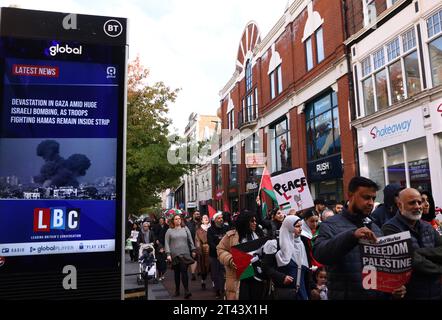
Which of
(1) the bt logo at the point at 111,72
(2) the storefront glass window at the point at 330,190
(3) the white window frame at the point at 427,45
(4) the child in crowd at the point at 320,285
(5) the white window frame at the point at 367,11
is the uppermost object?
(5) the white window frame at the point at 367,11

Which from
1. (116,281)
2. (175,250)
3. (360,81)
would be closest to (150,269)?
(175,250)

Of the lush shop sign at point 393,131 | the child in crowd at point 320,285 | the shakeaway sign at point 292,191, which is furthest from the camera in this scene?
the lush shop sign at point 393,131

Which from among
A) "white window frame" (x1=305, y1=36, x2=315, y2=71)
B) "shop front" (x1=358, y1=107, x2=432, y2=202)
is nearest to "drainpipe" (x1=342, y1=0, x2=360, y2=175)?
"shop front" (x1=358, y1=107, x2=432, y2=202)

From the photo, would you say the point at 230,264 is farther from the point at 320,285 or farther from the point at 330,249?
the point at 330,249

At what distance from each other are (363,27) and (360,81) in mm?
2217

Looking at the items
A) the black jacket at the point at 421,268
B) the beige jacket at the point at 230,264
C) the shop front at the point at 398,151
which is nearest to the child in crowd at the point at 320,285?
the beige jacket at the point at 230,264

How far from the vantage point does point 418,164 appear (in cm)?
1306

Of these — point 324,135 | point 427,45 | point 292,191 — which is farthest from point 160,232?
point 427,45

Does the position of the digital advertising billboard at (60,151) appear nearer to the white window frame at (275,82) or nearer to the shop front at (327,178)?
the shop front at (327,178)

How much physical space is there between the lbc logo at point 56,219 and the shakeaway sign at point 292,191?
520cm

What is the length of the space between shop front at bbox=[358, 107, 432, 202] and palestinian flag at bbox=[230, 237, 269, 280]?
8649mm

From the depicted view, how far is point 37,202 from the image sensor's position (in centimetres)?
325

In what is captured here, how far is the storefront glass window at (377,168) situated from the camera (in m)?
15.0

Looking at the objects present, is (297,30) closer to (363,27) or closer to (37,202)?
(363,27)
